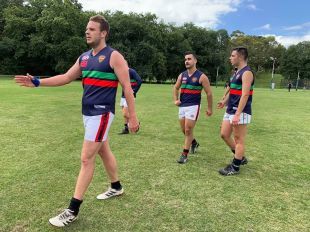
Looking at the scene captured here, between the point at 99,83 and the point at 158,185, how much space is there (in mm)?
2354

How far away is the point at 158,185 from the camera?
19.9 ft

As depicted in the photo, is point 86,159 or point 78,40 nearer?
point 86,159

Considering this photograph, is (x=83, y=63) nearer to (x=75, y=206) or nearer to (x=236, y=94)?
(x=75, y=206)

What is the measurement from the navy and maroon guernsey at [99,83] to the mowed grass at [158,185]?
4.77 feet

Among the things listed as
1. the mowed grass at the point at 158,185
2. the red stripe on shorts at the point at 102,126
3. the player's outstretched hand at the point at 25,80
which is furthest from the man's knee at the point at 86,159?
the player's outstretched hand at the point at 25,80

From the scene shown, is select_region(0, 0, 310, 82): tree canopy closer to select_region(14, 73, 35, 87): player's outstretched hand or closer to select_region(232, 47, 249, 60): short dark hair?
select_region(232, 47, 249, 60): short dark hair

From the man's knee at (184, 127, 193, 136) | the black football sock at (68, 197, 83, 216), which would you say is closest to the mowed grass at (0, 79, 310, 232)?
the black football sock at (68, 197, 83, 216)

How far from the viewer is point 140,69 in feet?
233

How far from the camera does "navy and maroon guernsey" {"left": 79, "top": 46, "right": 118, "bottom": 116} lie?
4.46 m

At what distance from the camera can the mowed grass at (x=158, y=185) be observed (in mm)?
4656

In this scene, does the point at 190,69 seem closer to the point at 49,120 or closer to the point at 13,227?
the point at 13,227

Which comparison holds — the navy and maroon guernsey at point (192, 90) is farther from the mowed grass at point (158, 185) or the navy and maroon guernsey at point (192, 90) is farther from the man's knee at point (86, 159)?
the man's knee at point (86, 159)

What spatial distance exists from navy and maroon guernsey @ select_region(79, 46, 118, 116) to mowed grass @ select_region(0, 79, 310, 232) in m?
1.45

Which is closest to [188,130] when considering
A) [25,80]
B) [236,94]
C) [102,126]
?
[236,94]
